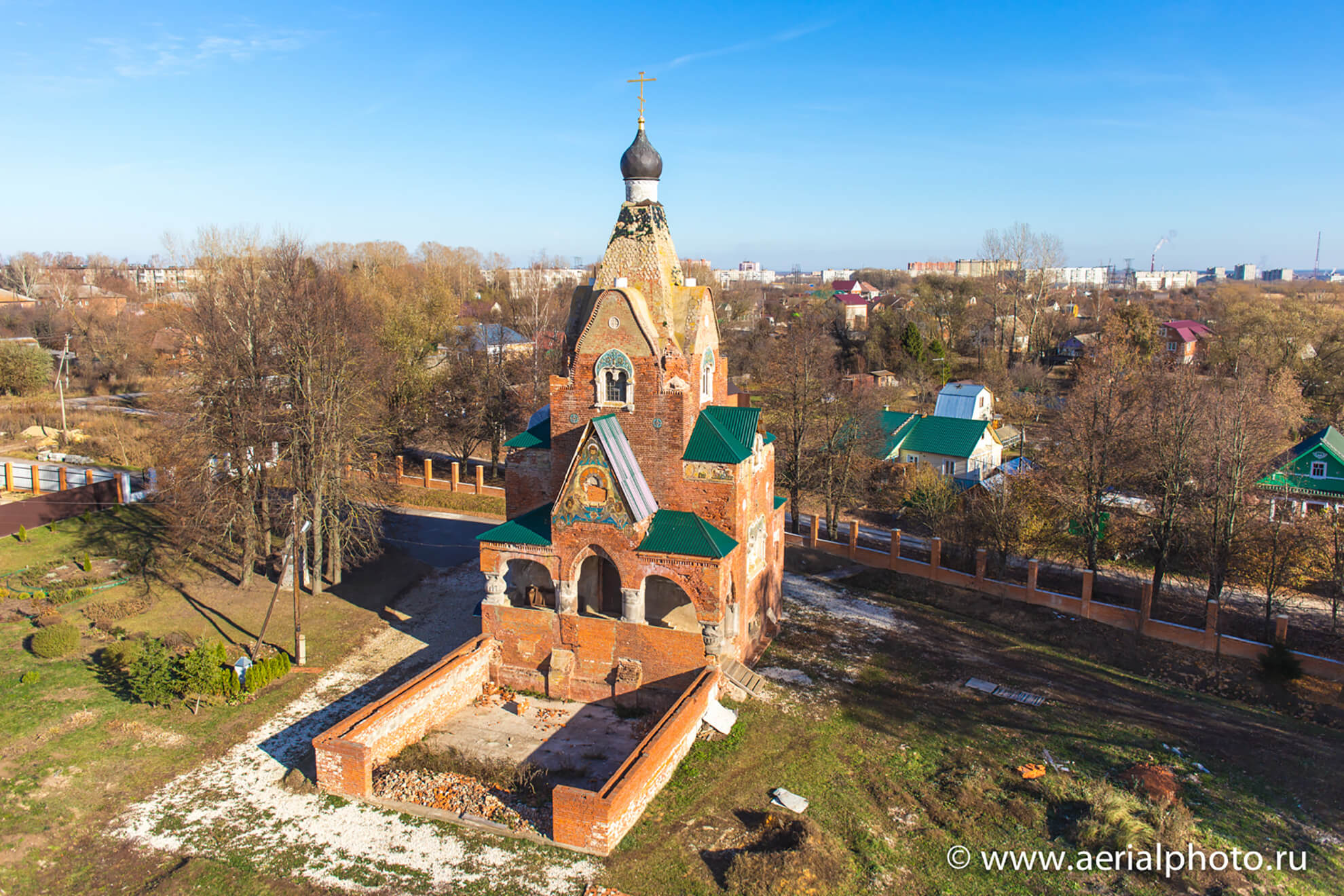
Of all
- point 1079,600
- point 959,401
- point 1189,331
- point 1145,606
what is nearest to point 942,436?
point 959,401

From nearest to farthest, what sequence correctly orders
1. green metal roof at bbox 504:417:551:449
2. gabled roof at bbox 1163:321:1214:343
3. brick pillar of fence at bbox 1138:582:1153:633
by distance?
green metal roof at bbox 504:417:551:449 → brick pillar of fence at bbox 1138:582:1153:633 → gabled roof at bbox 1163:321:1214:343

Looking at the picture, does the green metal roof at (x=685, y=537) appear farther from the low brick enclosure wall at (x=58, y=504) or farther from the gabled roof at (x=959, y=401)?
the gabled roof at (x=959, y=401)

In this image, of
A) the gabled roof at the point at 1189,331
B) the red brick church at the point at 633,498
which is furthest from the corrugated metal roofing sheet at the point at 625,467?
the gabled roof at the point at 1189,331

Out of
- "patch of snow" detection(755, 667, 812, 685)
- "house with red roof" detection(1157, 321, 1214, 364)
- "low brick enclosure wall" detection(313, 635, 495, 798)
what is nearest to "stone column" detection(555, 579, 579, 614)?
"low brick enclosure wall" detection(313, 635, 495, 798)

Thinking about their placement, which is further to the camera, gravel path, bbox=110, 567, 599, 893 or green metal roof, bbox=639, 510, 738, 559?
green metal roof, bbox=639, 510, 738, 559

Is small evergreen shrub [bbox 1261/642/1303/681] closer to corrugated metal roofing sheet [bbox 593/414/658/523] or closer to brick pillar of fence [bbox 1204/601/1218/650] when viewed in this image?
brick pillar of fence [bbox 1204/601/1218/650]

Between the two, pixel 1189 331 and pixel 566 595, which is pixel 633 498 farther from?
pixel 1189 331
